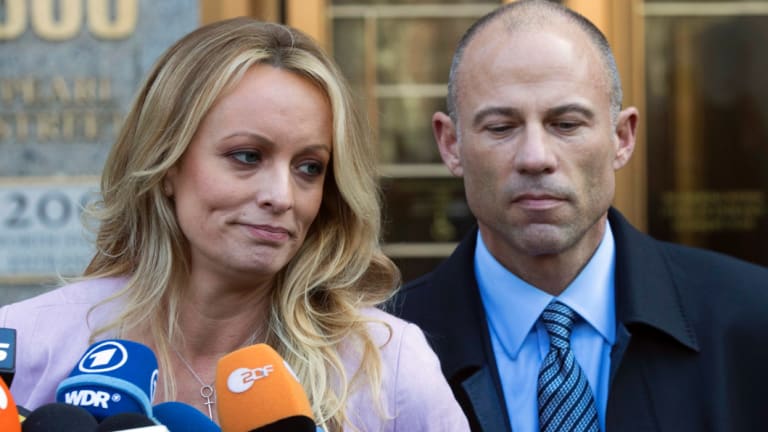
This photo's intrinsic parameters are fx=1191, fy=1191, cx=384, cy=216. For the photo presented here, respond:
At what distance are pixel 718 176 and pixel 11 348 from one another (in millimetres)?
3877

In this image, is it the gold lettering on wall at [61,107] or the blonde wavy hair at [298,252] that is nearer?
the blonde wavy hair at [298,252]

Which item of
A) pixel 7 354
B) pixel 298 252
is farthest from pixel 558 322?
pixel 7 354

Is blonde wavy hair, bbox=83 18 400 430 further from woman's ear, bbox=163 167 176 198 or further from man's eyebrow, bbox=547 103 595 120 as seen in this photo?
man's eyebrow, bbox=547 103 595 120

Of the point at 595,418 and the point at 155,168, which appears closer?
the point at 155,168

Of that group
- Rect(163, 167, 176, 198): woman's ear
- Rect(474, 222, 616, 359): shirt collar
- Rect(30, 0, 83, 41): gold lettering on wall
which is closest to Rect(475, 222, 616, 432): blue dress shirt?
Rect(474, 222, 616, 359): shirt collar

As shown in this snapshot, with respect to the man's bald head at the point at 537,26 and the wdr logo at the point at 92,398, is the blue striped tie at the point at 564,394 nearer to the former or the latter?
the man's bald head at the point at 537,26

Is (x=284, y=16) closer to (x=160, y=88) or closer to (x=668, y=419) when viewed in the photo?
(x=160, y=88)

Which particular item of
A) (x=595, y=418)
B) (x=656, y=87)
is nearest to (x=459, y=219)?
(x=656, y=87)

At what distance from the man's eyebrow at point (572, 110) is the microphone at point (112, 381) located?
1.24 meters

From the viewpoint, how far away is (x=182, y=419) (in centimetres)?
188

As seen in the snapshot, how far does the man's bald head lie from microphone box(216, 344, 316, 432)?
4.14 feet

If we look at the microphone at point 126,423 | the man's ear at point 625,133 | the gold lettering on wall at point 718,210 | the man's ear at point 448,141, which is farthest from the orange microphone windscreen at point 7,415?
the gold lettering on wall at point 718,210

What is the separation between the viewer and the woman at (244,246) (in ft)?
7.80

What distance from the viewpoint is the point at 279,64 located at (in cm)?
247
